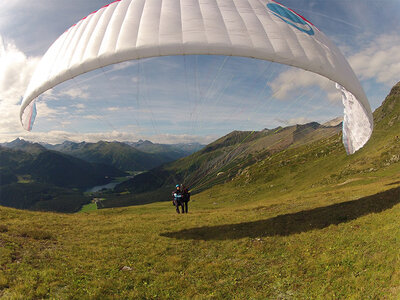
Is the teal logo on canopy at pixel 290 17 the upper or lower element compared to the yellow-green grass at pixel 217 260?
upper

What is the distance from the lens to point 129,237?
1073 centimetres

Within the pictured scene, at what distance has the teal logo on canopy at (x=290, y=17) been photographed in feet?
29.8

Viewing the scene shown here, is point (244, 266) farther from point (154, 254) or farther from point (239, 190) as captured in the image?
point (239, 190)

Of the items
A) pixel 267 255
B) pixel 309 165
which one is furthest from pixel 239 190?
pixel 267 255

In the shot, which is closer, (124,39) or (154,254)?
(124,39)

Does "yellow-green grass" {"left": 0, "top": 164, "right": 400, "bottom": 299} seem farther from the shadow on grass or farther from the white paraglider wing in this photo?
the white paraglider wing

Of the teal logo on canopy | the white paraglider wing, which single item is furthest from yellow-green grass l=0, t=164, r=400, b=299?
the teal logo on canopy

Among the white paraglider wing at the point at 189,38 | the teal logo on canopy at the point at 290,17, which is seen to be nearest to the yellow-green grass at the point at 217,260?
the white paraglider wing at the point at 189,38

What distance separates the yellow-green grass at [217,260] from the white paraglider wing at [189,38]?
20.8 ft

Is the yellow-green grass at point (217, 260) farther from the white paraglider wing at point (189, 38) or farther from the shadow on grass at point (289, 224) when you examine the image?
the white paraglider wing at point (189, 38)

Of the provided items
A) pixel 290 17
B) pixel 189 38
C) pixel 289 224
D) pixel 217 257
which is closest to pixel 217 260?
pixel 217 257

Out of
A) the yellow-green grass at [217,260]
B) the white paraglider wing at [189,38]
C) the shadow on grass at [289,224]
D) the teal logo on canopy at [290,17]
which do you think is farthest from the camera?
the shadow on grass at [289,224]

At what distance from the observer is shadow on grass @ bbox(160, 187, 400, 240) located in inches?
412

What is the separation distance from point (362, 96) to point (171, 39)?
9250mm
